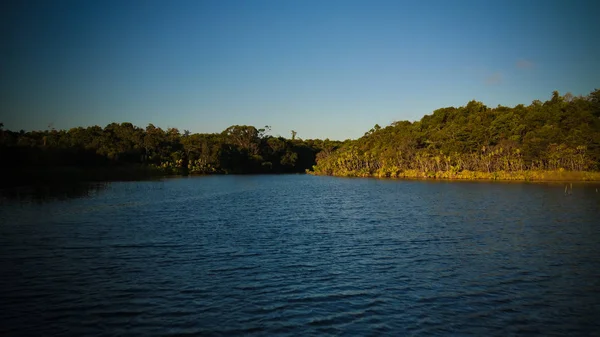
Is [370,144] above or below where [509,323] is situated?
above

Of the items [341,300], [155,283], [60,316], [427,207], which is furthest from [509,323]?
[427,207]

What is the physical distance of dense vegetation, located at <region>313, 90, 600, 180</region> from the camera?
3396 inches

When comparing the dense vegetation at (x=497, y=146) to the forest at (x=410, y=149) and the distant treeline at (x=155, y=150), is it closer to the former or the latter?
the forest at (x=410, y=149)

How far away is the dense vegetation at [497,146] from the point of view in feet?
283

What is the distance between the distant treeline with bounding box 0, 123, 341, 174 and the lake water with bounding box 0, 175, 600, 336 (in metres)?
41.8

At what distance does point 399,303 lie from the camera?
1334cm

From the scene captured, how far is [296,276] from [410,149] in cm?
11102

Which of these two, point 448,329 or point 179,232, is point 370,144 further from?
point 448,329

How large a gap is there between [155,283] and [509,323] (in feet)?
39.1

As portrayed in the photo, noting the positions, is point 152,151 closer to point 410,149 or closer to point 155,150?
point 155,150

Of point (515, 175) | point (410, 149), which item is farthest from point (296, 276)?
point (410, 149)

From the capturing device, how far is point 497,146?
320 ft

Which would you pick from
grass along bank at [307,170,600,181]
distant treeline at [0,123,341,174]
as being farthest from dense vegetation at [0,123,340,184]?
grass along bank at [307,170,600,181]

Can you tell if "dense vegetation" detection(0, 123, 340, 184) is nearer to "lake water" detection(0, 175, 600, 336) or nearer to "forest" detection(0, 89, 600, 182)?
"forest" detection(0, 89, 600, 182)
